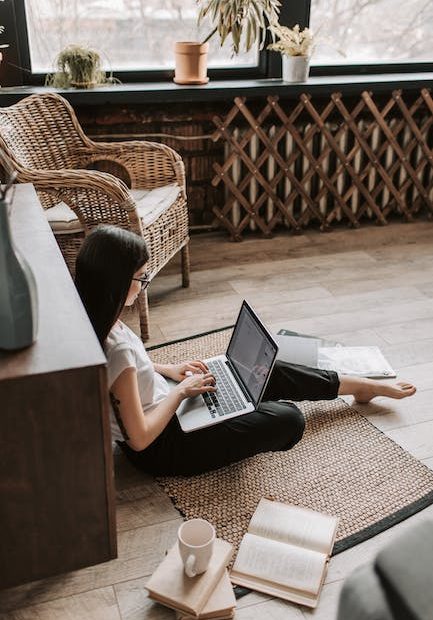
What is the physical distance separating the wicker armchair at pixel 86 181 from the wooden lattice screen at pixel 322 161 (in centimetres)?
54

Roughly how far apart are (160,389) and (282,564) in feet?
1.68

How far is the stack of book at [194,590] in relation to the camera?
4.51ft

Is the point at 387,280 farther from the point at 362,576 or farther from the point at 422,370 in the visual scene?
the point at 362,576

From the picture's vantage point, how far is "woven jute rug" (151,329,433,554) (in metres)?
1.67

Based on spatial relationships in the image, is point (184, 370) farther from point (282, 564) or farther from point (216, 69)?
point (216, 69)

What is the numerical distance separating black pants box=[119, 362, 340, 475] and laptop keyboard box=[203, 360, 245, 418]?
3 centimetres

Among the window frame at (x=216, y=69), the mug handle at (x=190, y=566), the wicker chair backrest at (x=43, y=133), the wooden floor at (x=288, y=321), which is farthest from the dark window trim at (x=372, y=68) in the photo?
the mug handle at (x=190, y=566)

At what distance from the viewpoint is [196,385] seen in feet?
5.52

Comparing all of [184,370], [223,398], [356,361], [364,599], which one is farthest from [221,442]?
[364,599]

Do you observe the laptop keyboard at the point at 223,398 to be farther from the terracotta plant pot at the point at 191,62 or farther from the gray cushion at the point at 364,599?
the terracotta plant pot at the point at 191,62

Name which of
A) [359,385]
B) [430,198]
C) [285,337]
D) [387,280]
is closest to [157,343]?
[285,337]

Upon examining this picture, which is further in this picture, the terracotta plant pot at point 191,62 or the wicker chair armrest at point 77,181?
the terracotta plant pot at point 191,62

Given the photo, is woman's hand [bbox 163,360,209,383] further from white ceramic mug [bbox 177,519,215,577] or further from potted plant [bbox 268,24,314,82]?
potted plant [bbox 268,24,314,82]

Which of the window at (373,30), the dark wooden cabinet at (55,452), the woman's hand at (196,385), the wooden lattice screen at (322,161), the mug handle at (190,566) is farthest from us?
the window at (373,30)
